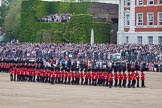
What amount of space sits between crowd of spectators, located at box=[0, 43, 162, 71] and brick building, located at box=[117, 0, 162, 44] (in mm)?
10882

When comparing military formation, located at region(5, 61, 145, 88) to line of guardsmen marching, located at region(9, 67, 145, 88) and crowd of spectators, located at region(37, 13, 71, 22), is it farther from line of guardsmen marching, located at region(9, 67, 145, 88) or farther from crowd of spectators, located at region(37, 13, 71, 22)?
crowd of spectators, located at region(37, 13, 71, 22)

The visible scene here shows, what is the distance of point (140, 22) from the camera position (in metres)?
66.0

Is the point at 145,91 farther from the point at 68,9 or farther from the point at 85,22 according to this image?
the point at 68,9

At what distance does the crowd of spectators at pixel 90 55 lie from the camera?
47.5 meters

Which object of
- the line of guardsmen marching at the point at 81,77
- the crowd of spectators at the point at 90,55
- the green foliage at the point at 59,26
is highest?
the green foliage at the point at 59,26

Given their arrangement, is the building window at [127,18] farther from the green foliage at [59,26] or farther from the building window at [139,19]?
the green foliage at [59,26]

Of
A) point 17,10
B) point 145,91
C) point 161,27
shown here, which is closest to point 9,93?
point 145,91

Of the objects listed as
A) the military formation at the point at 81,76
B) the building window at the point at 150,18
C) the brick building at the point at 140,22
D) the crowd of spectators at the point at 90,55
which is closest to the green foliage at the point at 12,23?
the brick building at the point at 140,22

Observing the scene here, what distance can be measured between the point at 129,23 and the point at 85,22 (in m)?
5.87

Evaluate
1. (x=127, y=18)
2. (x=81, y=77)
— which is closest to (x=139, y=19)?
(x=127, y=18)

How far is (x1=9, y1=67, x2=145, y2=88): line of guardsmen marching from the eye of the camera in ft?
119

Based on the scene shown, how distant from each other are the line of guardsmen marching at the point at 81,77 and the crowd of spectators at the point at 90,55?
351 cm

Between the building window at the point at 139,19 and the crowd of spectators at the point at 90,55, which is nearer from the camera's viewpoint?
the crowd of spectators at the point at 90,55

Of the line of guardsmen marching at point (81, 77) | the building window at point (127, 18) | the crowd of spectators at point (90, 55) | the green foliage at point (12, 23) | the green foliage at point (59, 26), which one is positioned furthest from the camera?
the green foliage at point (12, 23)
